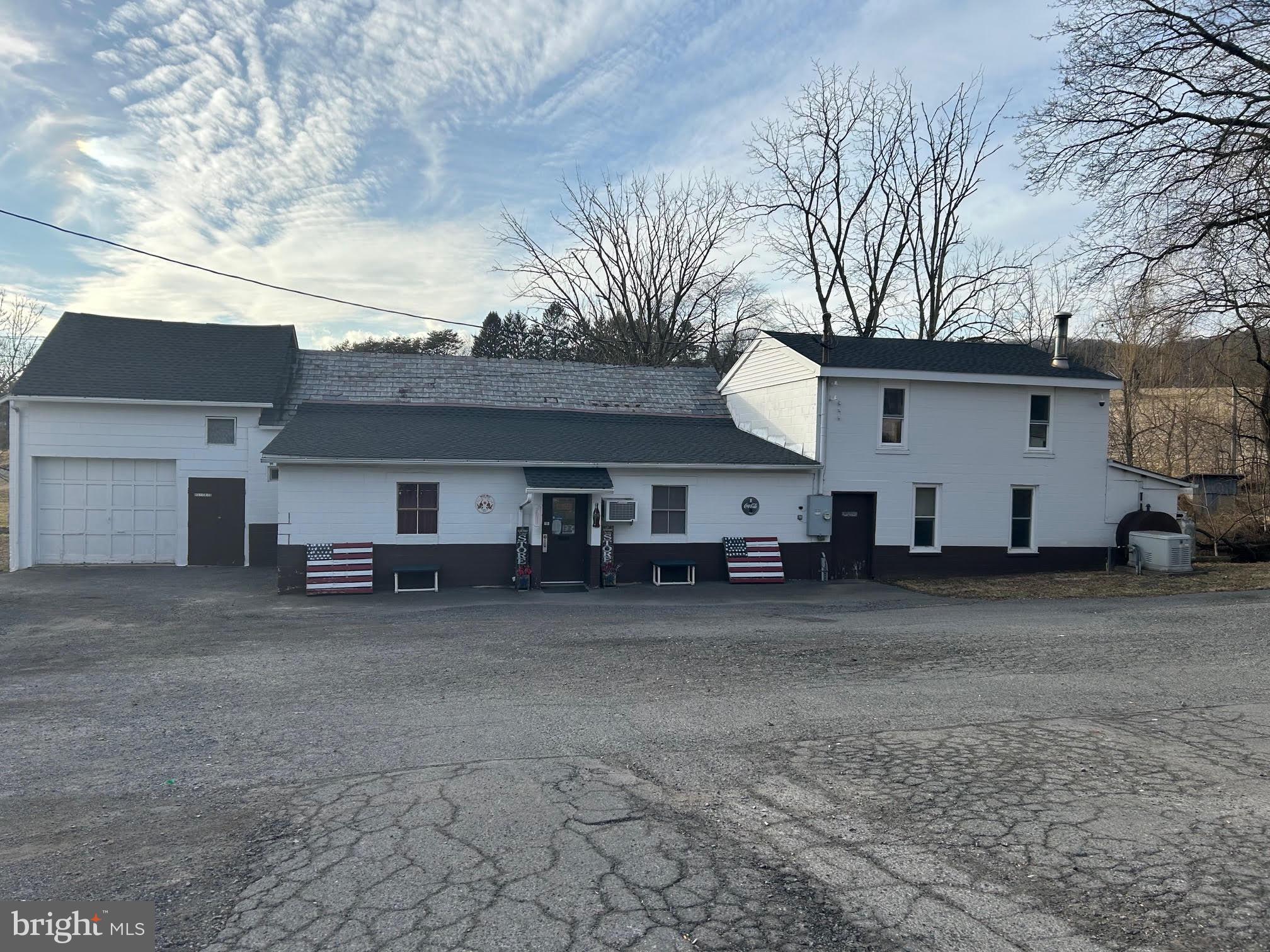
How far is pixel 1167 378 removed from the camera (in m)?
29.1

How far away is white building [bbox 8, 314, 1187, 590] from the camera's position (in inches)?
687

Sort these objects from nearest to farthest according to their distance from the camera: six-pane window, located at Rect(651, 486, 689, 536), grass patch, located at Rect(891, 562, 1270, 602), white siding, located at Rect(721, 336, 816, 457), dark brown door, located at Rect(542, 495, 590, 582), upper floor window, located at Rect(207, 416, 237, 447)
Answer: grass patch, located at Rect(891, 562, 1270, 602) → dark brown door, located at Rect(542, 495, 590, 582) → six-pane window, located at Rect(651, 486, 689, 536) → white siding, located at Rect(721, 336, 816, 457) → upper floor window, located at Rect(207, 416, 237, 447)

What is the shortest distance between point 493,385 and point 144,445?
26.9ft

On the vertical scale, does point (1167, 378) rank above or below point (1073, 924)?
above

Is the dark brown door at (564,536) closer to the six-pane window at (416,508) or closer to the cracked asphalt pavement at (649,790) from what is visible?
the six-pane window at (416,508)

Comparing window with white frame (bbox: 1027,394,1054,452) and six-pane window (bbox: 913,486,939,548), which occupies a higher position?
window with white frame (bbox: 1027,394,1054,452)

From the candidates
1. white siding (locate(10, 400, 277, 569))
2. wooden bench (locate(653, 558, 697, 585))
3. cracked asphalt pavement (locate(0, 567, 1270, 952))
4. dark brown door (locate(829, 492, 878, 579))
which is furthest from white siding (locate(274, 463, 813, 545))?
cracked asphalt pavement (locate(0, 567, 1270, 952))

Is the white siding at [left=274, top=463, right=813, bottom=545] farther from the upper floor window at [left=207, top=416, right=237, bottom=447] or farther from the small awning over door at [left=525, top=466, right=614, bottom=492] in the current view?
the upper floor window at [left=207, top=416, right=237, bottom=447]

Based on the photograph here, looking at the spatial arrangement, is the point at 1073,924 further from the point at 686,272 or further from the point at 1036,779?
the point at 686,272

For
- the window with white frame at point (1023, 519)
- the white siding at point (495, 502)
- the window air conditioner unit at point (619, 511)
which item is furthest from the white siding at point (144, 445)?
the window with white frame at point (1023, 519)

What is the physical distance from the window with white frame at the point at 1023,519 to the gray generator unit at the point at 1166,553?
7.66 feet

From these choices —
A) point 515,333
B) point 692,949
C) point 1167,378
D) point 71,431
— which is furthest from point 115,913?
point 515,333

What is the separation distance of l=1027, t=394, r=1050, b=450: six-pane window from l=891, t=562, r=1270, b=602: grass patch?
311cm

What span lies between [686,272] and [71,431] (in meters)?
28.3
